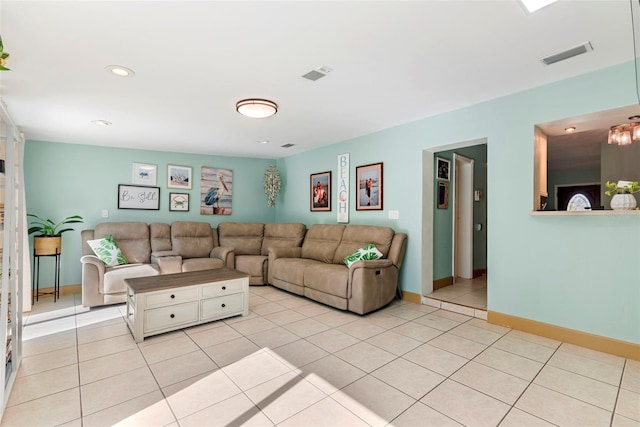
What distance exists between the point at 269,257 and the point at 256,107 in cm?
257

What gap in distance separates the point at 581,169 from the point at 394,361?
8182 millimetres

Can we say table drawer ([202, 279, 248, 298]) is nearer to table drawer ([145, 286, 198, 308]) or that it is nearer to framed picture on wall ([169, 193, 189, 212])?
table drawer ([145, 286, 198, 308])

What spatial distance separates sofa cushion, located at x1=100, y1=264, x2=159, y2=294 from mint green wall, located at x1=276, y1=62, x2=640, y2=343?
364 centimetres

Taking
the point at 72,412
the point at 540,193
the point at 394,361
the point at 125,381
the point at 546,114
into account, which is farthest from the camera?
the point at 540,193

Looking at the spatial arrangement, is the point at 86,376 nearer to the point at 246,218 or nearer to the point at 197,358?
the point at 197,358

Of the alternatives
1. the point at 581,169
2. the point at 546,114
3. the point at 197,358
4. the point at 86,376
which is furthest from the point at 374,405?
the point at 581,169

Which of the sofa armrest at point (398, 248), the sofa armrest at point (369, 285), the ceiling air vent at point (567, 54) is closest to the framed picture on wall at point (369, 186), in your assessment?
the sofa armrest at point (398, 248)

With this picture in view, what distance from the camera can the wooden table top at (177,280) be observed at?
2.93 metres

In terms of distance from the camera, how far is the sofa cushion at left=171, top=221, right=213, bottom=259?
510 cm

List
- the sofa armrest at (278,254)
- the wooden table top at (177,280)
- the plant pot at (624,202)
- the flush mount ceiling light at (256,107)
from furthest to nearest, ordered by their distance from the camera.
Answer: the sofa armrest at (278,254), the flush mount ceiling light at (256,107), the wooden table top at (177,280), the plant pot at (624,202)

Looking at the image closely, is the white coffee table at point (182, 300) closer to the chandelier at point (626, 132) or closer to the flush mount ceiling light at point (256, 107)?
the flush mount ceiling light at point (256, 107)

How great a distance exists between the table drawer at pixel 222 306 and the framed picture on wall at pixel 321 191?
7.98ft

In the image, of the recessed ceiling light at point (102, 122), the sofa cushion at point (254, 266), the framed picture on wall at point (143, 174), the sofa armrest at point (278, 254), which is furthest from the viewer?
the framed picture on wall at point (143, 174)

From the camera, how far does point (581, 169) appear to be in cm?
747
